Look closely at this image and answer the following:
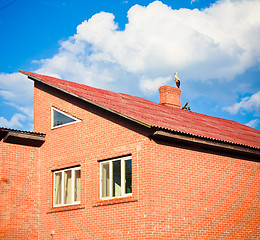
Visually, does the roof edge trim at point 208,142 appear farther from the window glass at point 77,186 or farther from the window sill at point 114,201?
the window glass at point 77,186

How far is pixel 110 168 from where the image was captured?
44.5 ft

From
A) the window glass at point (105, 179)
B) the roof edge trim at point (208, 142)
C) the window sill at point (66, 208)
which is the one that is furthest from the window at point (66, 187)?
the roof edge trim at point (208, 142)

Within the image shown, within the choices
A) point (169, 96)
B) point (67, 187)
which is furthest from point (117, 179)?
point (169, 96)

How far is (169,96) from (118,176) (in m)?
8.80

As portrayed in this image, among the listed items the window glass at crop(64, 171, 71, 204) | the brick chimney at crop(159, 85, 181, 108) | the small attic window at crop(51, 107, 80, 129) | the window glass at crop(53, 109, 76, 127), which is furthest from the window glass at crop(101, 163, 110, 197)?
the brick chimney at crop(159, 85, 181, 108)

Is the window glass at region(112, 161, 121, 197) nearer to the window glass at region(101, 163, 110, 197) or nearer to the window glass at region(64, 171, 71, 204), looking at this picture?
the window glass at region(101, 163, 110, 197)

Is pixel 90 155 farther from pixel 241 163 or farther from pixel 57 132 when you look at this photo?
pixel 241 163

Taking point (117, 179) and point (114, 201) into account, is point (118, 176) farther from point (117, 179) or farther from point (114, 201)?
point (114, 201)

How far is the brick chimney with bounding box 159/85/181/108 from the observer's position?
21.0 m

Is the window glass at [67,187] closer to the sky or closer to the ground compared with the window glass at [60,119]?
closer to the ground

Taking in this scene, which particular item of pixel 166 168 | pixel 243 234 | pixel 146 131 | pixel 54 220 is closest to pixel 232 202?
pixel 243 234

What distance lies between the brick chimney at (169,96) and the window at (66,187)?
7643 millimetres

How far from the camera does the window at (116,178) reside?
13.0 m

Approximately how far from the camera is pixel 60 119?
52.8 ft
